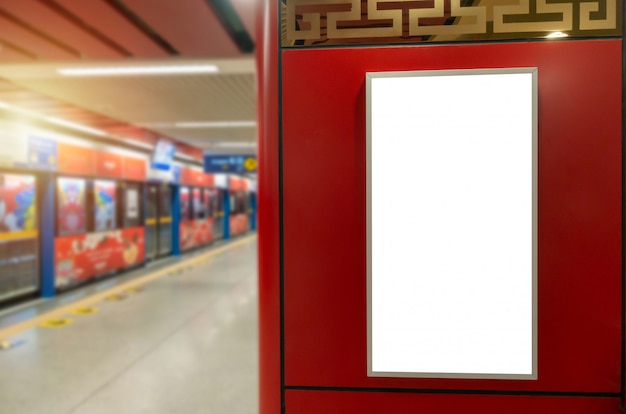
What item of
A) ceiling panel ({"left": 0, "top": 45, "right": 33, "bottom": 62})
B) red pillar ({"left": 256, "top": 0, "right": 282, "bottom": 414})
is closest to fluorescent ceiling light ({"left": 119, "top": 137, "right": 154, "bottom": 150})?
ceiling panel ({"left": 0, "top": 45, "right": 33, "bottom": 62})

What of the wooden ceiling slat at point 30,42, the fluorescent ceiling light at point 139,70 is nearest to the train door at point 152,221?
the fluorescent ceiling light at point 139,70

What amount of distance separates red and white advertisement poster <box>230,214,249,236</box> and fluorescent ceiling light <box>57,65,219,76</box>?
12.4 meters

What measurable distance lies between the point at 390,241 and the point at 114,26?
3.00 metres

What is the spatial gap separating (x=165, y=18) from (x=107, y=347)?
3.13m

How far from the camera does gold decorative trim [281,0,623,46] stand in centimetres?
126

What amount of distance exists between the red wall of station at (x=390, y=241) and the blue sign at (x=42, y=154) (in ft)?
19.3

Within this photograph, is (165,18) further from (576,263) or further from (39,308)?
(39,308)

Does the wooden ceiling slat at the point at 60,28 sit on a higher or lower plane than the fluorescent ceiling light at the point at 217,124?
lower

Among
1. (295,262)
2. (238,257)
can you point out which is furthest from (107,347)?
(238,257)

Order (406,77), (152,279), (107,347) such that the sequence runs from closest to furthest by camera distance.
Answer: (406,77) < (107,347) < (152,279)

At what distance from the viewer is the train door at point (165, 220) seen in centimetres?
1069

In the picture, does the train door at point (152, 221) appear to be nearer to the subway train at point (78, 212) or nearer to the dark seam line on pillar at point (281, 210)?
the subway train at point (78, 212)

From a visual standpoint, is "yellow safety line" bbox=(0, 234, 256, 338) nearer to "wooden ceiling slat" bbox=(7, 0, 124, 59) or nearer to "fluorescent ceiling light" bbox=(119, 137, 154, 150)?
"fluorescent ceiling light" bbox=(119, 137, 154, 150)

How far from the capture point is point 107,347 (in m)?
4.14
